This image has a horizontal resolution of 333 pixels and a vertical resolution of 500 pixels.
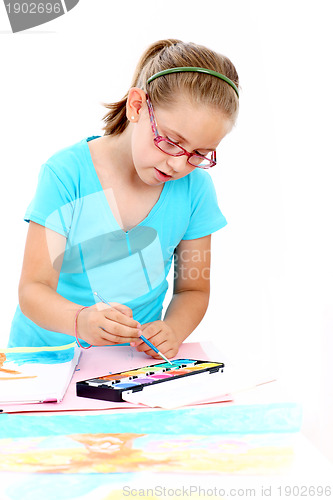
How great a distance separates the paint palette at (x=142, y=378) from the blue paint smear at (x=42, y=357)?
0.14 meters

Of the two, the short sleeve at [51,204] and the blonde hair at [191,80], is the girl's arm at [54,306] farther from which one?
the blonde hair at [191,80]

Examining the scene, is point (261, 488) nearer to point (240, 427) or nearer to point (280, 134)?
point (240, 427)

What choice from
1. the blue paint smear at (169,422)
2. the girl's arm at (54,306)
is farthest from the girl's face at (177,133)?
the blue paint smear at (169,422)

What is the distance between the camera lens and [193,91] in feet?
2.99

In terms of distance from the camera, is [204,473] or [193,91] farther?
[193,91]

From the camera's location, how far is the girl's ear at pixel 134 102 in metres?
0.97

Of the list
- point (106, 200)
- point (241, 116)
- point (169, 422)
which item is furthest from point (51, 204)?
point (241, 116)

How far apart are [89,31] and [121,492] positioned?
1.50 m

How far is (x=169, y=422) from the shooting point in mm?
647

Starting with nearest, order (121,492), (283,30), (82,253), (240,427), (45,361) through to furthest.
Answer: (121,492)
(240,427)
(45,361)
(82,253)
(283,30)

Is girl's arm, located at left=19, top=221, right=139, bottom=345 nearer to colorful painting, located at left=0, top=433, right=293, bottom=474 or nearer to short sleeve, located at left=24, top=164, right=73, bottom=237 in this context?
short sleeve, located at left=24, top=164, right=73, bottom=237

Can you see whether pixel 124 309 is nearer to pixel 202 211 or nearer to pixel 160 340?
pixel 160 340

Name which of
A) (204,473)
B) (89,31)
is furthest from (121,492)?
(89,31)

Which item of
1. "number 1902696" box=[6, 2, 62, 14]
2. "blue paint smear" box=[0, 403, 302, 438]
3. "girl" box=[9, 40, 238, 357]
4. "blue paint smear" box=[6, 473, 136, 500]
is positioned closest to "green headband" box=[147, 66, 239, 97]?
"girl" box=[9, 40, 238, 357]
